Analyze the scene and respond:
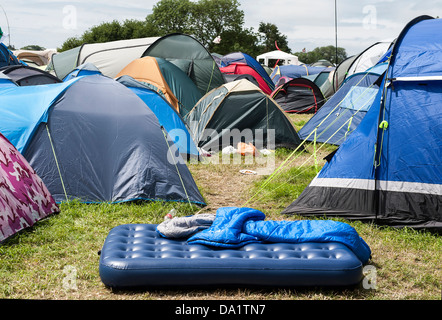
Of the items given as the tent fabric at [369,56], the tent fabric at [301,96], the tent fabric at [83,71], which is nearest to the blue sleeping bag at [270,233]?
the tent fabric at [83,71]

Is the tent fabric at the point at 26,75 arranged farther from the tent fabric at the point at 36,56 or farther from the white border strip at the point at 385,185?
the tent fabric at the point at 36,56

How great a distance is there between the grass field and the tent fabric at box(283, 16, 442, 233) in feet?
0.71

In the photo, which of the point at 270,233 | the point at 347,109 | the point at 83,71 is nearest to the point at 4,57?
the point at 83,71

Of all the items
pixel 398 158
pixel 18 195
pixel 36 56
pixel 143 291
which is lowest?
pixel 143 291

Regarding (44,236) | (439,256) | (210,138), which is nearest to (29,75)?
(210,138)

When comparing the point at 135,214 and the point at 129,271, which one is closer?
the point at 129,271

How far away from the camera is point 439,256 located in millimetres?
3988

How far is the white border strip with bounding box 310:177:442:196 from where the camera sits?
456 centimetres

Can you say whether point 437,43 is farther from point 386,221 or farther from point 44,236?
point 44,236

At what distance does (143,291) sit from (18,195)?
1.69 m

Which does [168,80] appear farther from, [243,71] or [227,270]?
[243,71]

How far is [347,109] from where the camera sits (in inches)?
332

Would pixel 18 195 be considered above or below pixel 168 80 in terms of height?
below
